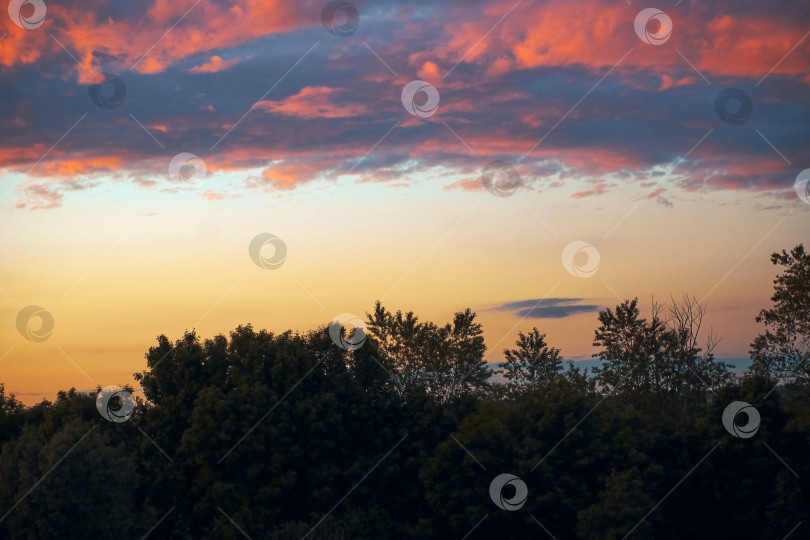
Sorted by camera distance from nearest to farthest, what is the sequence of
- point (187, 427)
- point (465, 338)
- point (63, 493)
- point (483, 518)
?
point (63, 493)
point (483, 518)
point (187, 427)
point (465, 338)

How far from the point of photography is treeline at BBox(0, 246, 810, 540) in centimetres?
3459

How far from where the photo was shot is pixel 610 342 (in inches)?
2312

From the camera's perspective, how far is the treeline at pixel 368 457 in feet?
113

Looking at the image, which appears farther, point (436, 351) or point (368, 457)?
point (436, 351)

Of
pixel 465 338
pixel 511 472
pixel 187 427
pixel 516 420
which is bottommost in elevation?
pixel 511 472

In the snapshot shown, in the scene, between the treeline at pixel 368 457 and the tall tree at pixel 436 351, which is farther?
the tall tree at pixel 436 351

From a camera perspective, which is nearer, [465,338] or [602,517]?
[602,517]

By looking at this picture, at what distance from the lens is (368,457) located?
1683 inches

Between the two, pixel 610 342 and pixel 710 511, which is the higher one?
pixel 610 342

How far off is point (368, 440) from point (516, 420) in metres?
8.00

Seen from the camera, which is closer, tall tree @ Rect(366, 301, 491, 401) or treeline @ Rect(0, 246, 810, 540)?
treeline @ Rect(0, 246, 810, 540)

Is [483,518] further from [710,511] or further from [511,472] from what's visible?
[710,511]

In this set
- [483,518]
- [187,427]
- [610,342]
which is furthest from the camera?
[610,342]

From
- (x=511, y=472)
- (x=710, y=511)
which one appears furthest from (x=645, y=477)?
(x=511, y=472)
